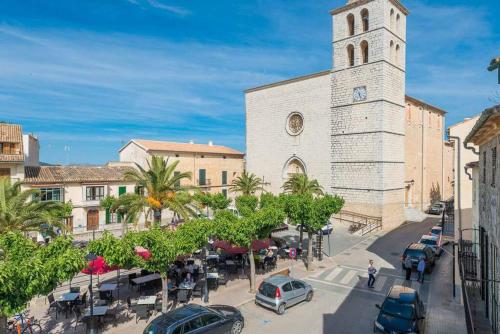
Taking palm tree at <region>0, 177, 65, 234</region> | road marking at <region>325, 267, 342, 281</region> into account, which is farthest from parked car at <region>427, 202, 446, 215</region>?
palm tree at <region>0, 177, 65, 234</region>

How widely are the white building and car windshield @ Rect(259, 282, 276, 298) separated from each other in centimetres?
2259

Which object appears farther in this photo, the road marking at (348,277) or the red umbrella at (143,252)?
the road marking at (348,277)

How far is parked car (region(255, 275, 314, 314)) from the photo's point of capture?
13.5 metres

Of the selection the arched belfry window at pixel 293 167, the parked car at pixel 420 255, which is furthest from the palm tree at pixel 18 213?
the arched belfry window at pixel 293 167

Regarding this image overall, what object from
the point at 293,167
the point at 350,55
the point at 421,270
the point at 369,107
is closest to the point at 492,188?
the point at 421,270

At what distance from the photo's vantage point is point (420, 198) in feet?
141

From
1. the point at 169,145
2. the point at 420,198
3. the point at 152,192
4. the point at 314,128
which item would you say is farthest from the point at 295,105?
the point at 152,192

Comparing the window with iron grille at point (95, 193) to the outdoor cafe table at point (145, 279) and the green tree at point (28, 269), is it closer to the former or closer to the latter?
the outdoor cafe table at point (145, 279)

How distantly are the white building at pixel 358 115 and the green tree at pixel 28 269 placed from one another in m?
29.8

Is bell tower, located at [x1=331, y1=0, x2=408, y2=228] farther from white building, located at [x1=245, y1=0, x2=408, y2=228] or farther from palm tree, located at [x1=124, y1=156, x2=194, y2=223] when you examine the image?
palm tree, located at [x1=124, y1=156, x2=194, y2=223]

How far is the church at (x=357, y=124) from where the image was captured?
3341cm

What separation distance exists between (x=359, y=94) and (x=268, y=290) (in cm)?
2637

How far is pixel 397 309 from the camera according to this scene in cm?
1188

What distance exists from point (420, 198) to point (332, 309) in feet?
113
